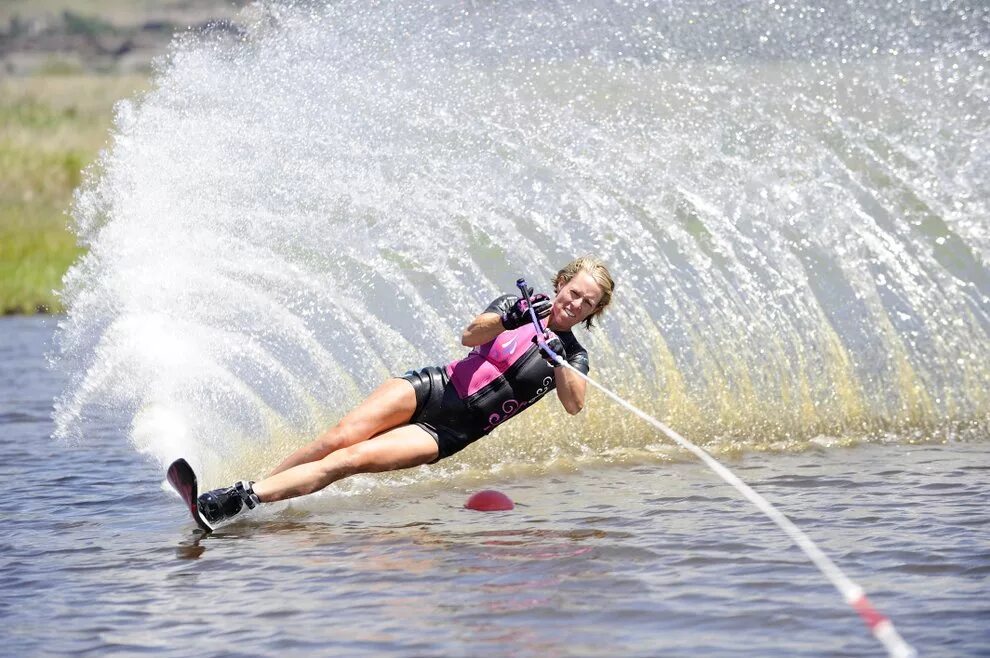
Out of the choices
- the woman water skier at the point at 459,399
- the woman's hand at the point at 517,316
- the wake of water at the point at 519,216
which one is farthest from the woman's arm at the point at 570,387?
the wake of water at the point at 519,216

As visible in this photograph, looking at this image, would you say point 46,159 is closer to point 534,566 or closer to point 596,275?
point 596,275

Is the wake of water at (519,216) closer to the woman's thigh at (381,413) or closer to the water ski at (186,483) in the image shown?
the water ski at (186,483)

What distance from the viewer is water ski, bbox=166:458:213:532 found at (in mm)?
6203

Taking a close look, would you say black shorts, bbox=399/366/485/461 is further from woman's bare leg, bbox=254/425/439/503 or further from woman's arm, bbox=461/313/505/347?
woman's arm, bbox=461/313/505/347

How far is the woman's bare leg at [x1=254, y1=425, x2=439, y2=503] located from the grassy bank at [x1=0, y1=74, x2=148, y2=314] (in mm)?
9937

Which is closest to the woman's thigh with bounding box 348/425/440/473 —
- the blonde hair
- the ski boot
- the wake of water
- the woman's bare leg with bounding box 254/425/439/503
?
the woman's bare leg with bounding box 254/425/439/503

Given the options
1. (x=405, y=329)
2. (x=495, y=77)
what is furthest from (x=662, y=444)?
(x=495, y=77)

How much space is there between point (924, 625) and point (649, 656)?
955 millimetres

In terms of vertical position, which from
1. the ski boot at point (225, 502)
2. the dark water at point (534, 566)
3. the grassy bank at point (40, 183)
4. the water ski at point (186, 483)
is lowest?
the dark water at point (534, 566)

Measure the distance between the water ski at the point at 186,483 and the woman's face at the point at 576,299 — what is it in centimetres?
176

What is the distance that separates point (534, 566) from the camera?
5578mm

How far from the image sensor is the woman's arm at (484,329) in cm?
625

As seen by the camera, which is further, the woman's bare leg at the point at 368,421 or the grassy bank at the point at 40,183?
the grassy bank at the point at 40,183

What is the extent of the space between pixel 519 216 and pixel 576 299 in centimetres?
262
